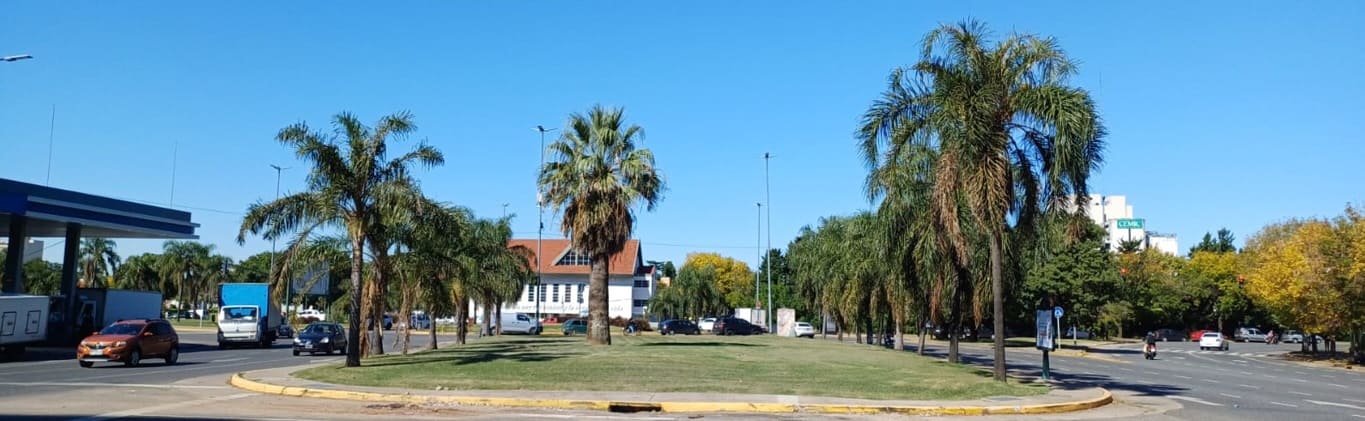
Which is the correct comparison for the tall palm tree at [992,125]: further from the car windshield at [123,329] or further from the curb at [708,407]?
the car windshield at [123,329]

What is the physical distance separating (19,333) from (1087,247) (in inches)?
2604

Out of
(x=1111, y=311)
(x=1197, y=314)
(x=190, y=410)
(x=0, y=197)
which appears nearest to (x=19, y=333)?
(x=0, y=197)

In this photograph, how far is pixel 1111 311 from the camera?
246ft

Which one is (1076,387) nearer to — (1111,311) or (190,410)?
(190,410)

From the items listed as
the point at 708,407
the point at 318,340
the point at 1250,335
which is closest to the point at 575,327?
the point at 318,340

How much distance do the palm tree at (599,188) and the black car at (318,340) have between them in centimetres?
1086

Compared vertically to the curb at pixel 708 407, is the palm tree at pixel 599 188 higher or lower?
higher

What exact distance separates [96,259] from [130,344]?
85.4m

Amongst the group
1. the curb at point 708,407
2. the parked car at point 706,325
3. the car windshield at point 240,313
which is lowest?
the curb at point 708,407

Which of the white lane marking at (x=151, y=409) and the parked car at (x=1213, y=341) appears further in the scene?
the parked car at (x=1213, y=341)

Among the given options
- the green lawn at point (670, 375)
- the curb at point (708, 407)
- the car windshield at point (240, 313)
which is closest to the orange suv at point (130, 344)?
the green lawn at point (670, 375)

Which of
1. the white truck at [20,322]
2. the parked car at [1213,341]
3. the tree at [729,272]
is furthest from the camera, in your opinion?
the tree at [729,272]

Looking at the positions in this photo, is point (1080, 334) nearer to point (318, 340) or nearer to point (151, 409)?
point (318, 340)

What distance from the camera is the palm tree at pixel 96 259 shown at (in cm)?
9975
